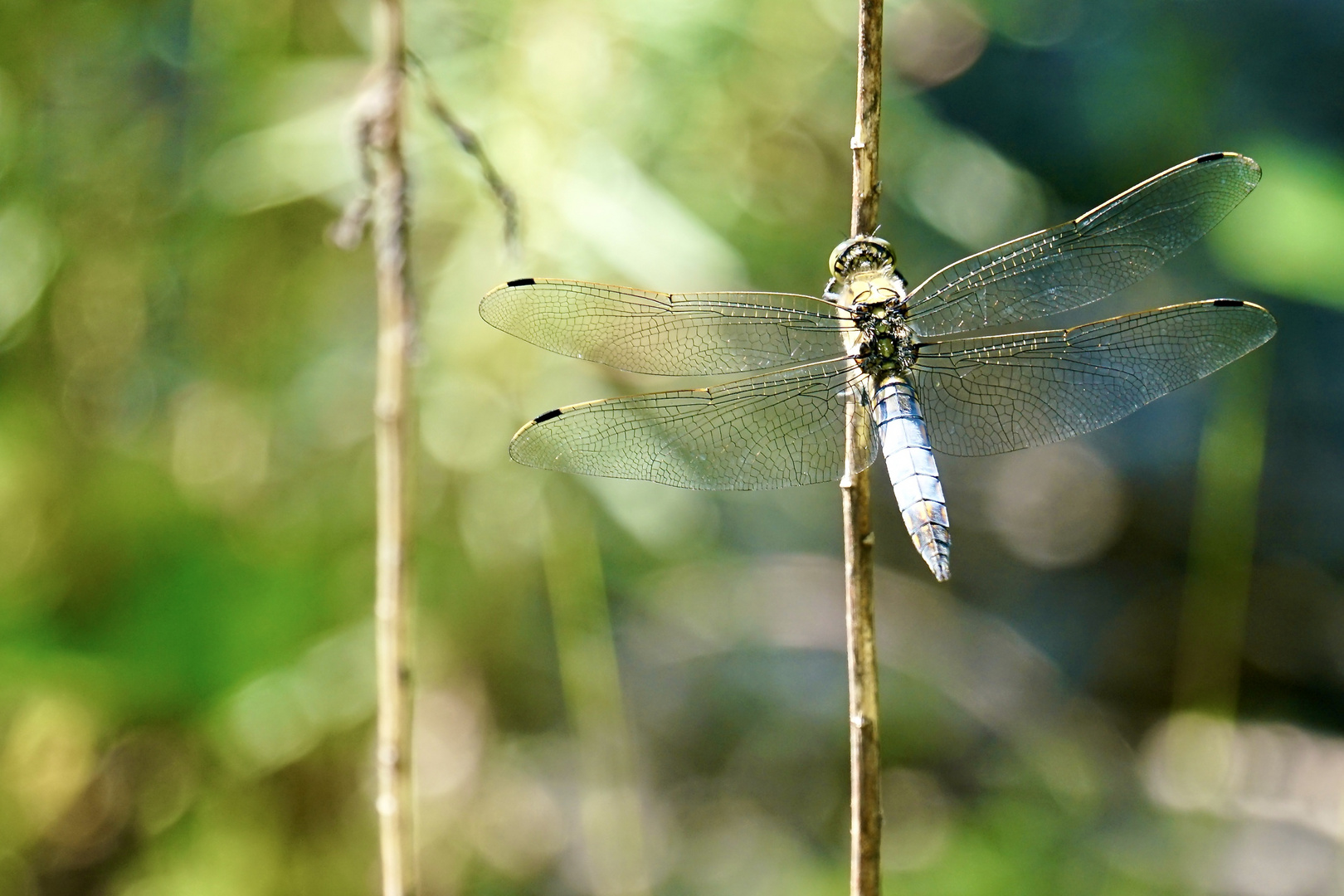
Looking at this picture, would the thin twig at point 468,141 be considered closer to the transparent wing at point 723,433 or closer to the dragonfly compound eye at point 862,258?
the transparent wing at point 723,433

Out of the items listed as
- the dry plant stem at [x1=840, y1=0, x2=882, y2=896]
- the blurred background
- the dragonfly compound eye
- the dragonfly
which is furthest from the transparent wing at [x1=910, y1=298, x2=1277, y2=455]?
the blurred background

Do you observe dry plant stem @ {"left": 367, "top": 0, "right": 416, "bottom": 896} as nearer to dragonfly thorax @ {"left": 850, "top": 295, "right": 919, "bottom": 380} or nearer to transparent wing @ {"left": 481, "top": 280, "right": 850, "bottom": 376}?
transparent wing @ {"left": 481, "top": 280, "right": 850, "bottom": 376}

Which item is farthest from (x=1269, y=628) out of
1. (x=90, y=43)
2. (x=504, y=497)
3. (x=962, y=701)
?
(x=90, y=43)

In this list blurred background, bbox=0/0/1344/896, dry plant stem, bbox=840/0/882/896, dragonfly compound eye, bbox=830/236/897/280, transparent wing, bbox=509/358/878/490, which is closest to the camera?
dry plant stem, bbox=840/0/882/896

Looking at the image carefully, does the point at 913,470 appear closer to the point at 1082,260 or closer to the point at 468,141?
→ the point at 1082,260

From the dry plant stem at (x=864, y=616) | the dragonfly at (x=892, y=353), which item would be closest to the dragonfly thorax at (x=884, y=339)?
the dragonfly at (x=892, y=353)

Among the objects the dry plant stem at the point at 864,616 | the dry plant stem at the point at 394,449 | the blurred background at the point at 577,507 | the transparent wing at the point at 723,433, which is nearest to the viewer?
the dry plant stem at the point at 864,616

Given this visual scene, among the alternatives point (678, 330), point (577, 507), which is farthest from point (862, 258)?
point (577, 507)
